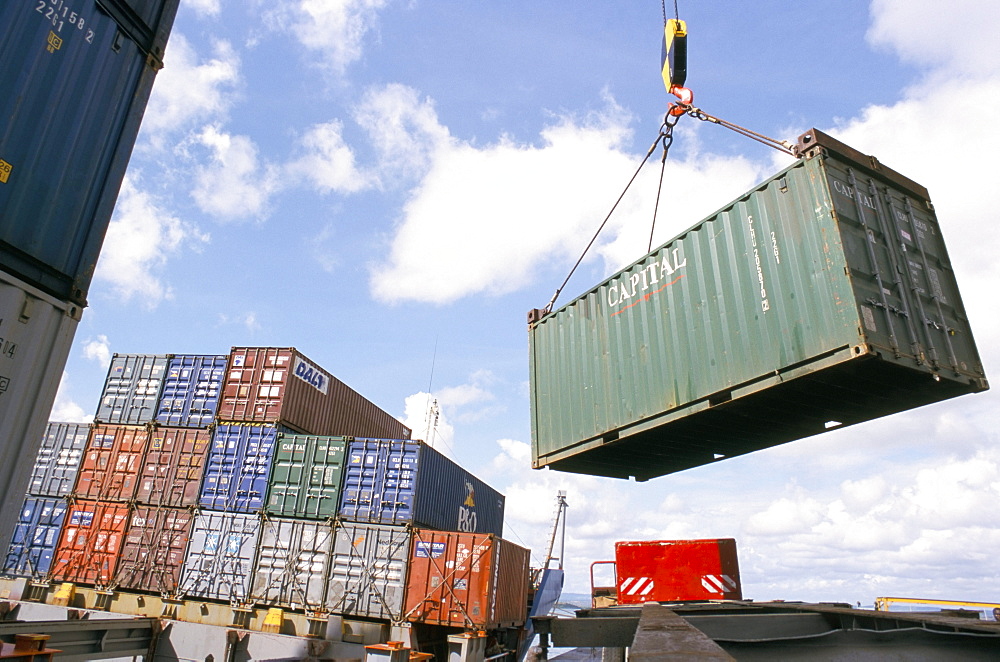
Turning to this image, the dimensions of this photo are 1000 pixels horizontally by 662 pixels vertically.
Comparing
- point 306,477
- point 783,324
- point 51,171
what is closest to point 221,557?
point 306,477

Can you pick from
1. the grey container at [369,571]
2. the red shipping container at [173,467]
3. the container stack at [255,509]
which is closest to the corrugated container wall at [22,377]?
the grey container at [369,571]

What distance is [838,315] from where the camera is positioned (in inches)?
255

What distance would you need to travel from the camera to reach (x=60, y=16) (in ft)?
17.7

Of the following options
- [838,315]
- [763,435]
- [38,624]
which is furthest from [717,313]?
[38,624]

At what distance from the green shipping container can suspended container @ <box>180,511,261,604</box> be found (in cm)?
→ 1077

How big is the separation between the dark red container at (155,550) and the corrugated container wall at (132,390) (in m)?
3.29

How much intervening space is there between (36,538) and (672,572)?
18.5m

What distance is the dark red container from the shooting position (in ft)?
52.8

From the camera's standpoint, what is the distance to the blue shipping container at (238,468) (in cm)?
1666

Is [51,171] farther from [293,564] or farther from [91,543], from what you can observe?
[91,543]

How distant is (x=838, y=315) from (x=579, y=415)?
14.0ft

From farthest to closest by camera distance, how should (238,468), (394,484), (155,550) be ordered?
(238,468) → (155,550) → (394,484)

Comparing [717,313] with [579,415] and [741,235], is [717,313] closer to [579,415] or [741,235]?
[741,235]

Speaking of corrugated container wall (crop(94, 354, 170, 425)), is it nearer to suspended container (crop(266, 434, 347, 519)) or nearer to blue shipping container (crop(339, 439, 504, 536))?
suspended container (crop(266, 434, 347, 519))
